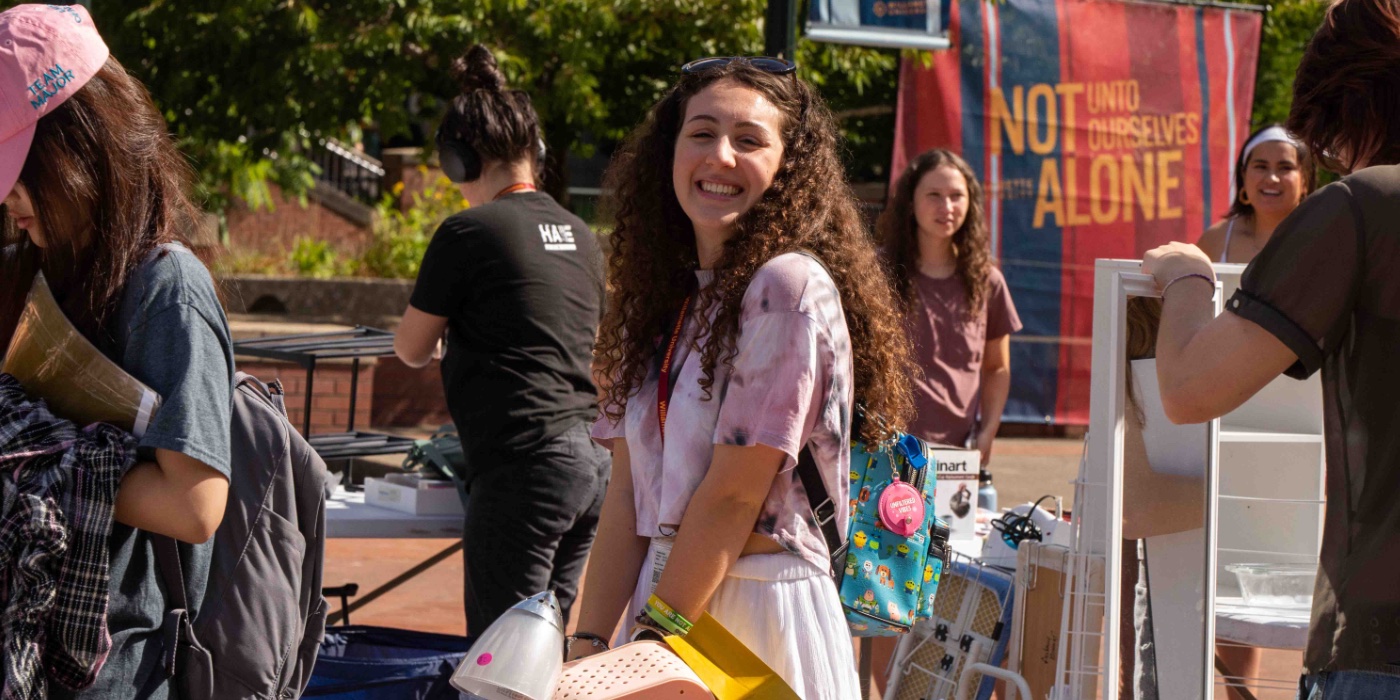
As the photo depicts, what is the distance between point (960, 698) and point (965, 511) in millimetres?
667

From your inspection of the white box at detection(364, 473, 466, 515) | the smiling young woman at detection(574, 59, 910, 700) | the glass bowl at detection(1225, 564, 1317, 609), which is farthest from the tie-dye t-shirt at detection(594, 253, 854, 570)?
the white box at detection(364, 473, 466, 515)

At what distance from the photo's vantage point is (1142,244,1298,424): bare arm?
1747 millimetres

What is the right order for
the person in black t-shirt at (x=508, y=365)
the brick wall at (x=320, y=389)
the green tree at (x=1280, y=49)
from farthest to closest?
the green tree at (x=1280, y=49) → the brick wall at (x=320, y=389) → the person in black t-shirt at (x=508, y=365)

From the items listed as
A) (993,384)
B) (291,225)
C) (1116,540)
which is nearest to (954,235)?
(993,384)

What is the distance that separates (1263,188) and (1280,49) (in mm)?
12483

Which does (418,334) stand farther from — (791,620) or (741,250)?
(791,620)

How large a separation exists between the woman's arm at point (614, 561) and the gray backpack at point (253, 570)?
47 cm

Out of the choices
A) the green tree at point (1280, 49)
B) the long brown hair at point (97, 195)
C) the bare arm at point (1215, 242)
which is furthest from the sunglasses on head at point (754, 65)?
the green tree at point (1280, 49)

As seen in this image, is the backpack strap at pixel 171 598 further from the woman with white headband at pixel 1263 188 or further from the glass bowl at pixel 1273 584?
the woman with white headband at pixel 1263 188

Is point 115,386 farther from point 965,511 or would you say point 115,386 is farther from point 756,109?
point 965,511

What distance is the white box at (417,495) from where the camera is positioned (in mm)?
4211

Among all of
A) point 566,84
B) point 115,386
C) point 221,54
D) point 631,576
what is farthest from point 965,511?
point 221,54

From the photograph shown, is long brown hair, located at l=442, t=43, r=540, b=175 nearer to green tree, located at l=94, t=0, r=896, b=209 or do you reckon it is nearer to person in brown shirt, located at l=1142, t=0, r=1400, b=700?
person in brown shirt, located at l=1142, t=0, r=1400, b=700

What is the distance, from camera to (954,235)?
4.90m
